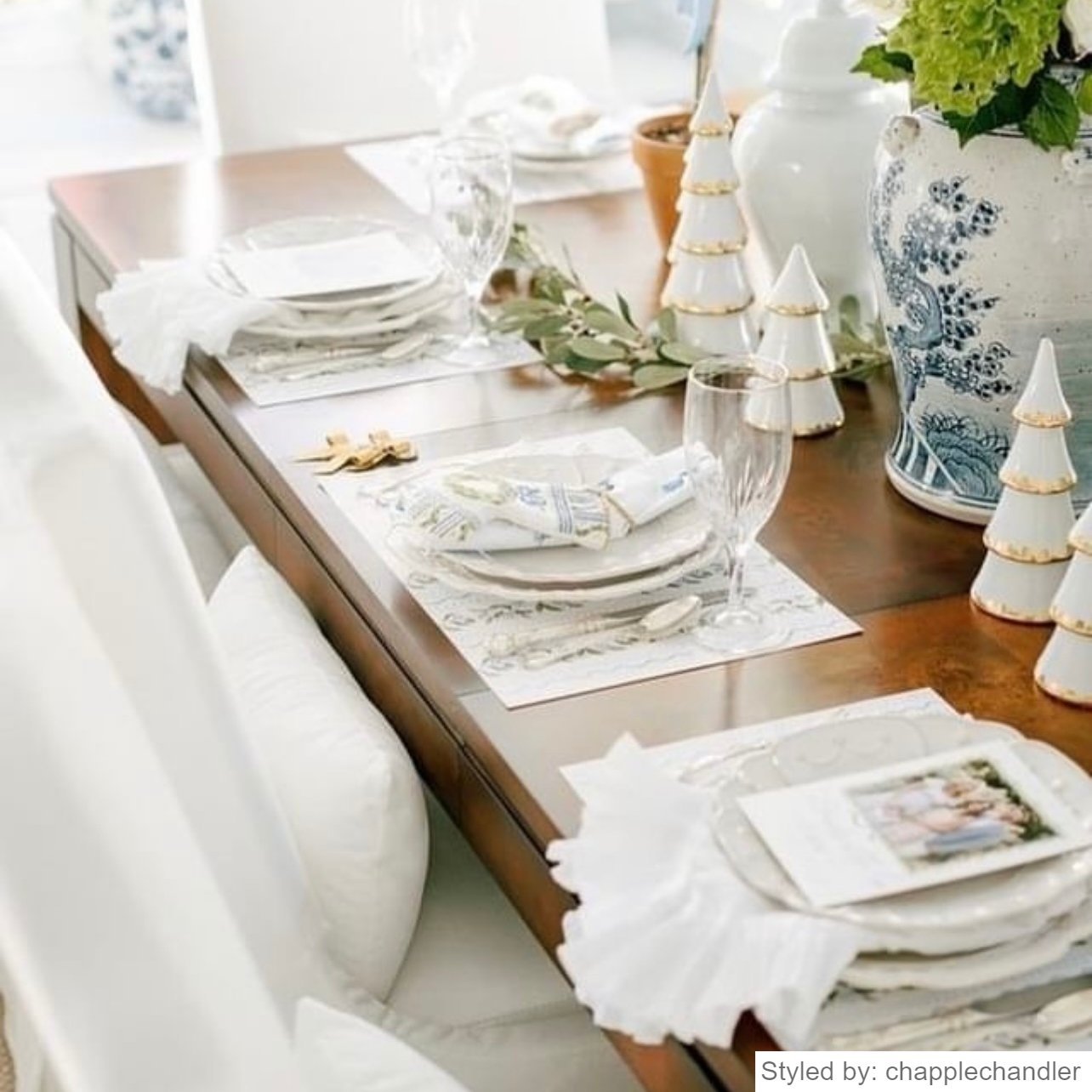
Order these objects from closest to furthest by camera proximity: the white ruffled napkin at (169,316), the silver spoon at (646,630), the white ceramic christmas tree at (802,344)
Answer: the silver spoon at (646,630) → the white ceramic christmas tree at (802,344) → the white ruffled napkin at (169,316)

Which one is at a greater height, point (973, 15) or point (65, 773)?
point (973, 15)

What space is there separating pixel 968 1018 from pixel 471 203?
3.19 ft

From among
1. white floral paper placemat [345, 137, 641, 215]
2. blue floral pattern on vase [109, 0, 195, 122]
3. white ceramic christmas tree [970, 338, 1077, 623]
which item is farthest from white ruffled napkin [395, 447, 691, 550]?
blue floral pattern on vase [109, 0, 195, 122]

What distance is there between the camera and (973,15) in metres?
1.38

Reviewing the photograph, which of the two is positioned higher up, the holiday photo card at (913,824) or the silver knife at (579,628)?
the holiday photo card at (913,824)

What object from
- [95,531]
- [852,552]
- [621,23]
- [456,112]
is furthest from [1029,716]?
[621,23]

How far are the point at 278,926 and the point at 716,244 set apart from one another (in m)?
0.74

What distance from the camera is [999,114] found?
1.45 meters

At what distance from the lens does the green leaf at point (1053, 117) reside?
1.43m

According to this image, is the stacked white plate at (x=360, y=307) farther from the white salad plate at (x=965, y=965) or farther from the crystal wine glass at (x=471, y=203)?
the white salad plate at (x=965, y=965)

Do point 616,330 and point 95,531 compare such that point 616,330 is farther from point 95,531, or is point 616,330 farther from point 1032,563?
point 95,531

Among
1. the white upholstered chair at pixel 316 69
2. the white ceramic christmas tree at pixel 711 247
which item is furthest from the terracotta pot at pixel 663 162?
the white upholstered chair at pixel 316 69

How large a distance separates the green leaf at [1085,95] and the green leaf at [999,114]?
0.03 m

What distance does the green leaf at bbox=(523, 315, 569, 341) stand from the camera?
6.23ft
